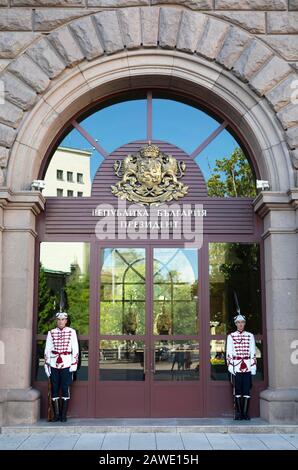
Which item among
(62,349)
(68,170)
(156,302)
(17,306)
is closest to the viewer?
(17,306)

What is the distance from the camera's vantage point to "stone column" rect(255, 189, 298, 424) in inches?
356

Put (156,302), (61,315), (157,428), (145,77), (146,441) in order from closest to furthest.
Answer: (146,441) < (157,428) < (61,315) < (156,302) < (145,77)

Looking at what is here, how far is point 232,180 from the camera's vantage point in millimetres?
10500

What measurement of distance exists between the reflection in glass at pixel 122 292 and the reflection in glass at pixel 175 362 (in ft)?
1.68

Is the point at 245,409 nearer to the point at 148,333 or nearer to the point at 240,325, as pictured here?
the point at 240,325

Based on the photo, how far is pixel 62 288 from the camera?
10.0 m

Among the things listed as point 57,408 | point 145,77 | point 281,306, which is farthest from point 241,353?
point 145,77

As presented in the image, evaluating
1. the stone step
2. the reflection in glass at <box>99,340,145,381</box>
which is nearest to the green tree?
the reflection in glass at <box>99,340,145,381</box>

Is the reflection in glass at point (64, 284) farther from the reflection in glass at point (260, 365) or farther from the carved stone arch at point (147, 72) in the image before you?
the reflection in glass at point (260, 365)

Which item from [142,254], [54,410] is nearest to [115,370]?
[54,410]

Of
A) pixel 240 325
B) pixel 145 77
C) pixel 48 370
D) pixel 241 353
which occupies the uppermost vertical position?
pixel 145 77

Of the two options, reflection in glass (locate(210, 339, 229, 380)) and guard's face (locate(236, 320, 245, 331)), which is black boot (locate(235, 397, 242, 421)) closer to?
reflection in glass (locate(210, 339, 229, 380))

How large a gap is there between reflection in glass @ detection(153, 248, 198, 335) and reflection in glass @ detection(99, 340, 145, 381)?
0.48 m

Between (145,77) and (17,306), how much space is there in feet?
14.6
